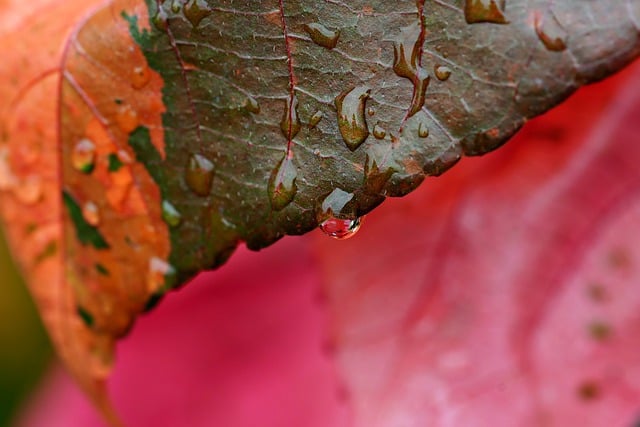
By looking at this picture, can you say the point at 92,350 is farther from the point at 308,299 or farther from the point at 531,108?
the point at 308,299

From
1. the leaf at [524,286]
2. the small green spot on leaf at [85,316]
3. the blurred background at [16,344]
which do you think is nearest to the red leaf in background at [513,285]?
the leaf at [524,286]

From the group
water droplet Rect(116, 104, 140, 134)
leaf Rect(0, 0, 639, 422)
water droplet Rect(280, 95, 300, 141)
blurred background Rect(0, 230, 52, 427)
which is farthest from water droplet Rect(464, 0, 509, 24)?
blurred background Rect(0, 230, 52, 427)

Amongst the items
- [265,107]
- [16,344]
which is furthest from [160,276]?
[16,344]

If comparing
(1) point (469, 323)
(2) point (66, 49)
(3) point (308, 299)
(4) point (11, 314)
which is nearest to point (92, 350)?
(2) point (66, 49)

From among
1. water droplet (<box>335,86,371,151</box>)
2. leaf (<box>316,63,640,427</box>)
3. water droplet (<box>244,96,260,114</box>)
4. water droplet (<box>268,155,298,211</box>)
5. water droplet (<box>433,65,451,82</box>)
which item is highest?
water droplet (<box>244,96,260,114</box>)

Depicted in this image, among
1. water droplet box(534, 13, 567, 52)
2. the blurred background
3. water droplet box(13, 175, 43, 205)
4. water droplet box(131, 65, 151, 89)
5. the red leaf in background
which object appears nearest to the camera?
water droplet box(534, 13, 567, 52)

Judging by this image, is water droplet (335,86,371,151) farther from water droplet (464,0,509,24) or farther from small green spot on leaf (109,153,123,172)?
small green spot on leaf (109,153,123,172)
